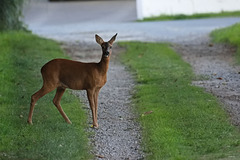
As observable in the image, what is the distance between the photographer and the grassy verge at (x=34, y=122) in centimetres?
849

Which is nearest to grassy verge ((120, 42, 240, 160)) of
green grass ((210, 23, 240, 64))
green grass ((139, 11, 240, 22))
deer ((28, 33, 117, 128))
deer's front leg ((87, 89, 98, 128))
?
deer's front leg ((87, 89, 98, 128))

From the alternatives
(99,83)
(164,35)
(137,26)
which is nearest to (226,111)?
(99,83)

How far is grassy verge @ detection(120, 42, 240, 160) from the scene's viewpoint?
28.0 feet

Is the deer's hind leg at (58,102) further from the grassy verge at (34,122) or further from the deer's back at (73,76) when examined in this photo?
the deer's back at (73,76)

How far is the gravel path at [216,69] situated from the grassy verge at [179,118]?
0.23 metres

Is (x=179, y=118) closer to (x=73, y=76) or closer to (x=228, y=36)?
(x=73, y=76)

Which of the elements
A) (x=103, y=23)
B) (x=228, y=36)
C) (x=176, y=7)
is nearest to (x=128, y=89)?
(x=228, y=36)

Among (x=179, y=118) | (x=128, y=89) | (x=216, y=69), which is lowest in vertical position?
(x=216, y=69)

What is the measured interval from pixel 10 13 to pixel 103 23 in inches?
360

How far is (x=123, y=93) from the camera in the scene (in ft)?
42.9

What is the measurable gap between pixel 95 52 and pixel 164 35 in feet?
16.5

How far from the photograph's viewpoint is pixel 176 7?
3325cm

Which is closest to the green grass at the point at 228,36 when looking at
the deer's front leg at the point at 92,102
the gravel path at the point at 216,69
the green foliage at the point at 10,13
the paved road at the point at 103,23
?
the gravel path at the point at 216,69

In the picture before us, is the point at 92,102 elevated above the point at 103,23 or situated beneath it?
elevated above
